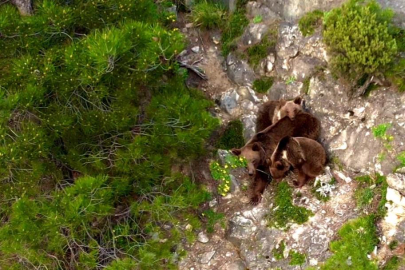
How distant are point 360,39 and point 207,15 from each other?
12.7 ft

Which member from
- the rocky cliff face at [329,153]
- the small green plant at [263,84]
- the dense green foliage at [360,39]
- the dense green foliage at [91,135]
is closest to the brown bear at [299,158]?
the rocky cliff face at [329,153]

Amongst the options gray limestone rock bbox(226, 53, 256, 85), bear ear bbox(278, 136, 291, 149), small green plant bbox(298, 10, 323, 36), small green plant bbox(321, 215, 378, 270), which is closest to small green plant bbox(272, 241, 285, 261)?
small green plant bbox(321, 215, 378, 270)

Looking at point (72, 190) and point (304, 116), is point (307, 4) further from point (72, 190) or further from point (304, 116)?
point (72, 190)

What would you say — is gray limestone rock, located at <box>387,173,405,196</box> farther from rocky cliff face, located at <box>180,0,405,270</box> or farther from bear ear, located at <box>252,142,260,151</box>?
bear ear, located at <box>252,142,260,151</box>

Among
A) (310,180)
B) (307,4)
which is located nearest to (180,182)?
(310,180)

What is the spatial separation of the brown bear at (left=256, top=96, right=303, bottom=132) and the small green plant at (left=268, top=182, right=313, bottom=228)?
3.78 ft

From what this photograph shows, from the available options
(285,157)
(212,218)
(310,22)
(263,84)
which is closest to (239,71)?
(263,84)

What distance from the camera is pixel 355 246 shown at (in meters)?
6.00

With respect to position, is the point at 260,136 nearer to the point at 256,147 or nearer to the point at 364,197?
the point at 256,147

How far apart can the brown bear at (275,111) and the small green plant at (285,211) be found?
115cm

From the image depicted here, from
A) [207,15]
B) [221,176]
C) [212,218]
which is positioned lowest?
[212,218]

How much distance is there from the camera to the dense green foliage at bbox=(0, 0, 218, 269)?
221 inches

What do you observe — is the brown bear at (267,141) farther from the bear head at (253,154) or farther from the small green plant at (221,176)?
the small green plant at (221,176)

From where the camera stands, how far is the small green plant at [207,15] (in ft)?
30.8
